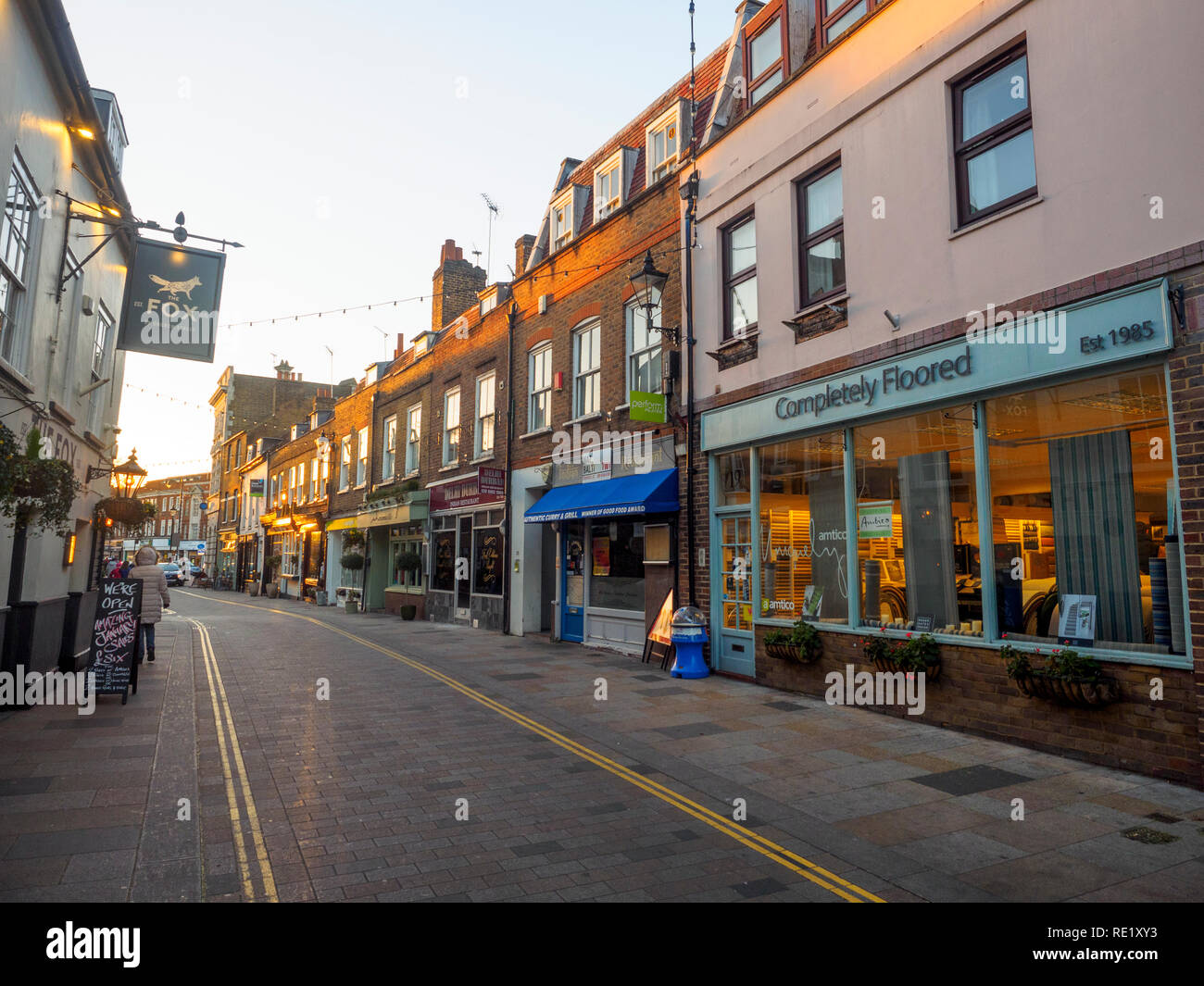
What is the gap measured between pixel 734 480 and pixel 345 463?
868 inches

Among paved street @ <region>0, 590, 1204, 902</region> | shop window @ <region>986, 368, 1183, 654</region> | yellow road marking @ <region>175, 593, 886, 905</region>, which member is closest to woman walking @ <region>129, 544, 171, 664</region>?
paved street @ <region>0, 590, 1204, 902</region>

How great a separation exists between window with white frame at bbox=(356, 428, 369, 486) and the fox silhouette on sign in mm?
17518

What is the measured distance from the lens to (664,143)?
1417cm

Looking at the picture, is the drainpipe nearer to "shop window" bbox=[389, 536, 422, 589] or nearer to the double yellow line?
"shop window" bbox=[389, 536, 422, 589]

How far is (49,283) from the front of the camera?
9.72 metres

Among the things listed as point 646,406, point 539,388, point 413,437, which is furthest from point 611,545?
point 413,437

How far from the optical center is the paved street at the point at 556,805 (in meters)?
4.30

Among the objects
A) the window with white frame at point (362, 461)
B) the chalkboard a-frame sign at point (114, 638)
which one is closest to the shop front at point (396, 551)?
the window with white frame at point (362, 461)

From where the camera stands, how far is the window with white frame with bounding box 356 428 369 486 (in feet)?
90.8

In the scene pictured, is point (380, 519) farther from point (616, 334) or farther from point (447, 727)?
point (447, 727)

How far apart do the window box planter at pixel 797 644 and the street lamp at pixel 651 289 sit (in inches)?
198

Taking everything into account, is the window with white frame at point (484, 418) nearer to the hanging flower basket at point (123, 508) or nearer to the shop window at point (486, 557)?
the shop window at point (486, 557)

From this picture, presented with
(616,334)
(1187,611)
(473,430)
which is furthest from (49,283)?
(1187,611)

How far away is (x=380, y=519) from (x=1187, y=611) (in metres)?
21.9
